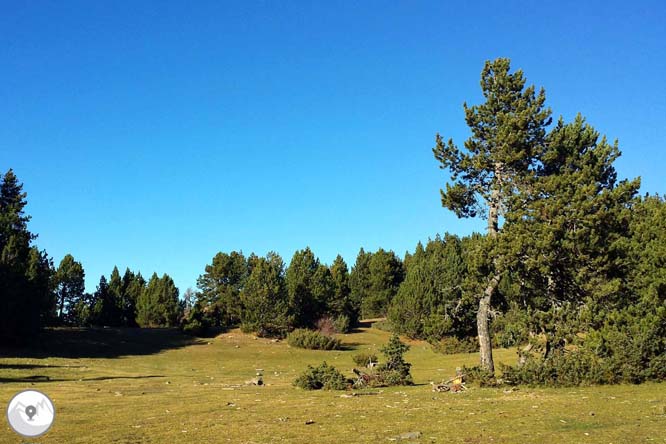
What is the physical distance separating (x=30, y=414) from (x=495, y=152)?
2447 cm

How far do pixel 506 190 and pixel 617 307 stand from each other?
24.6 ft

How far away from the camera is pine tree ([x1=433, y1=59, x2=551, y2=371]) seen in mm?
24688

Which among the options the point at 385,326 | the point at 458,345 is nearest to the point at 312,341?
the point at 458,345

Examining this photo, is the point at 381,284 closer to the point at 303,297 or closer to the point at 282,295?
the point at 303,297

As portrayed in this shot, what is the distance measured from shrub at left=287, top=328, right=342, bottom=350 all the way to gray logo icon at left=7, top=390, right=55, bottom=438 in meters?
50.5

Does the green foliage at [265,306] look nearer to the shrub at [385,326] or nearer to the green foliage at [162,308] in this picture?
the shrub at [385,326]

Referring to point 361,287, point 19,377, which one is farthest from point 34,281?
point 361,287

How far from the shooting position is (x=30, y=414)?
4863 mm

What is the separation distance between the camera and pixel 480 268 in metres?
24.1

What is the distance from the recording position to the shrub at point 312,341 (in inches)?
2141

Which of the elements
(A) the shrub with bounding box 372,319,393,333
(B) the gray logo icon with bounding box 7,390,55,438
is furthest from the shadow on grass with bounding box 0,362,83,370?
(A) the shrub with bounding box 372,319,393,333

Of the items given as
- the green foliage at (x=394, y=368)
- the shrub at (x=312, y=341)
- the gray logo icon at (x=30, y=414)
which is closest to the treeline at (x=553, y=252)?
the green foliage at (x=394, y=368)

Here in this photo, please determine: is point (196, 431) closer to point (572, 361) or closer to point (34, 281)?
point (572, 361)

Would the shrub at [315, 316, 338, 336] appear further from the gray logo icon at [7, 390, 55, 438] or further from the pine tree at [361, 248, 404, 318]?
the gray logo icon at [7, 390, 55, 438]
